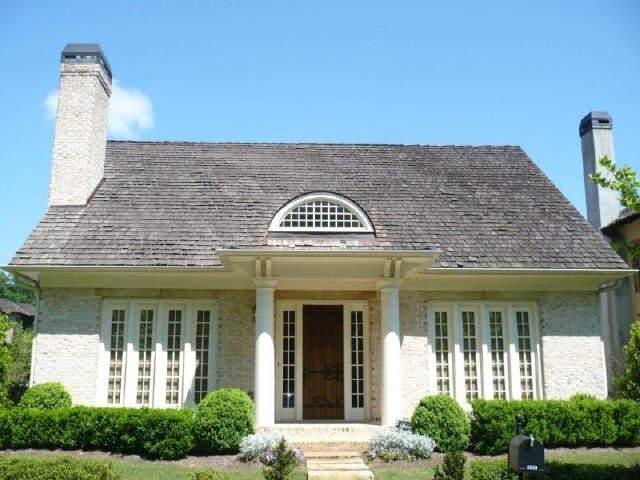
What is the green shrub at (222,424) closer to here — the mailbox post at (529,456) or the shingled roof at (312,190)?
the shingled roof at (312,190)

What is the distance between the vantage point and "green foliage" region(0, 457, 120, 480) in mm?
7695

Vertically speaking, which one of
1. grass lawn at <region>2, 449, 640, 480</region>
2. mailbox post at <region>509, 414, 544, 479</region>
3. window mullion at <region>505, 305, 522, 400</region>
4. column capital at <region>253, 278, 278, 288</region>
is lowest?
grass lawn at <region>2, 449, 640, 480</region>

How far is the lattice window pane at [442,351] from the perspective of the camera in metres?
14.0

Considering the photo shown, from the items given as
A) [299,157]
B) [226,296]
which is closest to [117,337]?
[226,296]

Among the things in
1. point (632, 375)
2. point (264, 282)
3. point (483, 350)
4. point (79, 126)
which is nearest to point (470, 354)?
point (483, 350)

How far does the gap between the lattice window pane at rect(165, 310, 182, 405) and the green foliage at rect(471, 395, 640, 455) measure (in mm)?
6914

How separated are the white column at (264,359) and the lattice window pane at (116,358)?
3797 millimetres

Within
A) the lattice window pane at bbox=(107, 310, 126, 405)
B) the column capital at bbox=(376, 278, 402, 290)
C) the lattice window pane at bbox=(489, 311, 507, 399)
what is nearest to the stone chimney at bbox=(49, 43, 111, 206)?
the lattice window pane at bbox=(107, 310, 126, 405)

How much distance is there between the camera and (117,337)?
13.9 m

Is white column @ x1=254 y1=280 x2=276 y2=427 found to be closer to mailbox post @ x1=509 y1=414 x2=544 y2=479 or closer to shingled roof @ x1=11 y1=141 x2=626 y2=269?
shingled roof @ x1=11 y1=141 x2=626 y2=269

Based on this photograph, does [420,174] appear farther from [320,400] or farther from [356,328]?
[320,400]

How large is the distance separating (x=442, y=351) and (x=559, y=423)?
126 inches

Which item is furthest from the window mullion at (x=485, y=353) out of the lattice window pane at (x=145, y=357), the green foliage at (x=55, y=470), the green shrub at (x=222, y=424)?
the green foliage at (x=55, y=470)

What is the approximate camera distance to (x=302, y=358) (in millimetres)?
14188
